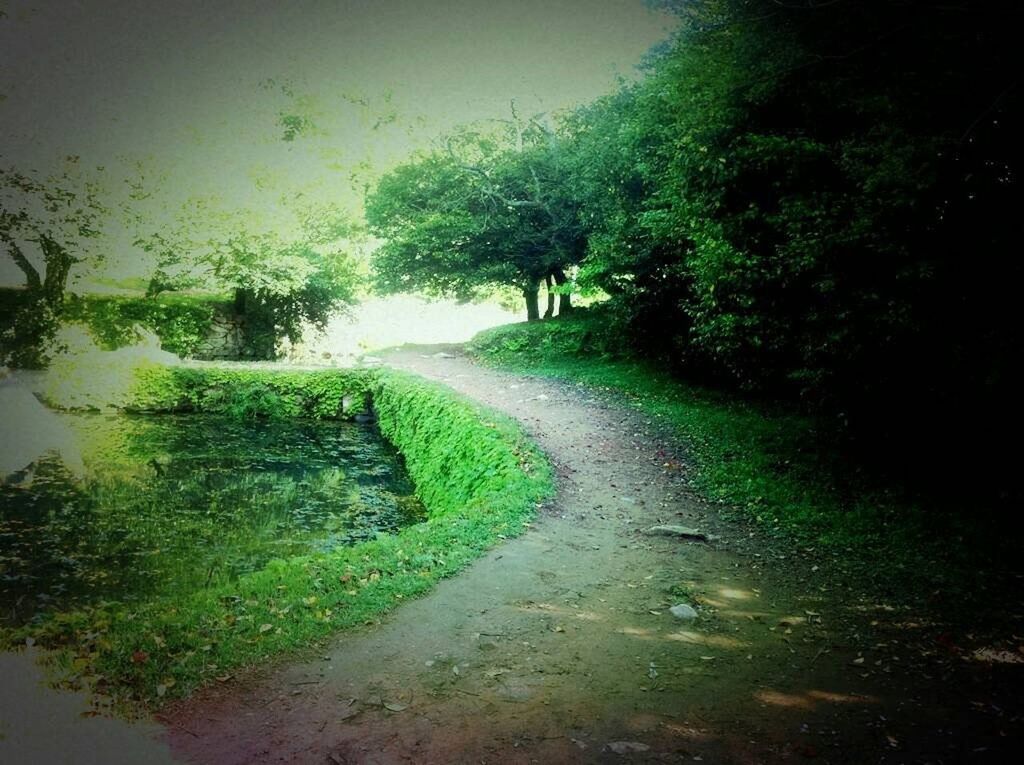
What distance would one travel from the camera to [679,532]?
6.10 metres

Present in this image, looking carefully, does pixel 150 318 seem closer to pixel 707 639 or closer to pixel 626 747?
pixel 707 639

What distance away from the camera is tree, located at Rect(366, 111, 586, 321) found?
724 inches

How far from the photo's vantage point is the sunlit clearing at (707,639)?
3980mm

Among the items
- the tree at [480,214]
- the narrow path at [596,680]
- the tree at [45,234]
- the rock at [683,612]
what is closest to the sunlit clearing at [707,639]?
the narrow path at [596,680]

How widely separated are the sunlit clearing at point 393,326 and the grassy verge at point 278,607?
16170mm

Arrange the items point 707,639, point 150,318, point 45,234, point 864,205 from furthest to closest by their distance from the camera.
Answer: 1. point 150,318
2. point 45,234
3. point 864,205
4. point 707,639

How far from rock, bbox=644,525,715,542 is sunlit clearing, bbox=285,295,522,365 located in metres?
17.2

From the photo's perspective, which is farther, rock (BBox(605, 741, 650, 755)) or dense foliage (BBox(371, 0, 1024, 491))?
dense foliage (BBox(371, 0, 1024, 491))

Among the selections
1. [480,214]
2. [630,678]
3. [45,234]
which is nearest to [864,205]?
[630,678]

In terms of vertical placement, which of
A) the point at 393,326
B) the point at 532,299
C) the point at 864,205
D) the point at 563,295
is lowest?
the point at 393,326

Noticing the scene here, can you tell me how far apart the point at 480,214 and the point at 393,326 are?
824cm

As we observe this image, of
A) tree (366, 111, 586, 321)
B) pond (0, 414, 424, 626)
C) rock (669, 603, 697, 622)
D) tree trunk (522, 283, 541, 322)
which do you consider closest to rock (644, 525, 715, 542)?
rock (669, 603, 697, 622)

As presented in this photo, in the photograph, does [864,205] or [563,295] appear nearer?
[864,205]

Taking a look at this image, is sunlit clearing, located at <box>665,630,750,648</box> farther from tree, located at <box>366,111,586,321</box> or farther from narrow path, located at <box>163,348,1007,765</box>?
tree, located at <box>366,111,586,321</box>
